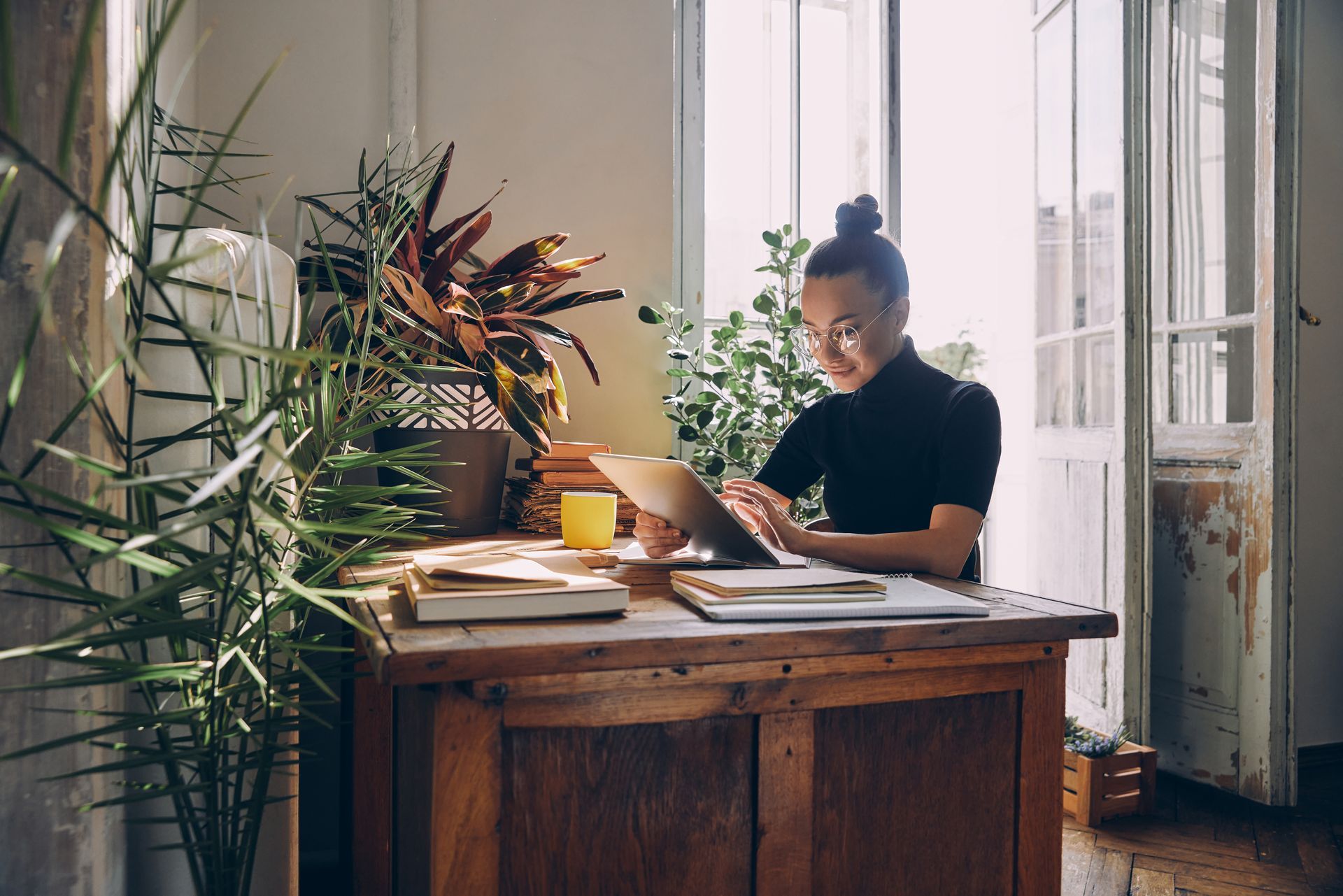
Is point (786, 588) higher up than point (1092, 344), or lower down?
lower down

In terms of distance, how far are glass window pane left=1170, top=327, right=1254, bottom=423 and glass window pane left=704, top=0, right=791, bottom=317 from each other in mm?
1485

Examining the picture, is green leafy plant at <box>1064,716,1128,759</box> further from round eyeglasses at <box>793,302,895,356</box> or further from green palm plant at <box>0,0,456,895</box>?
green palm plant at <box>0,0,456,895</box>

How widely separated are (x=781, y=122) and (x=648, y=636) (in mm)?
2605

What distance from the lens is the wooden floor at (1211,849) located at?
82.6 inches

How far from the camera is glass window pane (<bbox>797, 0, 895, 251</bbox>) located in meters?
3.15

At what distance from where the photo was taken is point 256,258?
3.99ft

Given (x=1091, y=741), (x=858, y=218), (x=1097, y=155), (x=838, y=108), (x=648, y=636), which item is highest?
(x=838, y=108)

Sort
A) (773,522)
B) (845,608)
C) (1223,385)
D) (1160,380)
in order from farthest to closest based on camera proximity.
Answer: (1160,380) < (1223,385) < (773,522) < (845,608)

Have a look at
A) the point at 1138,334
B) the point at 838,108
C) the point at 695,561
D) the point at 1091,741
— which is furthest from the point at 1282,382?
the point at 695,561

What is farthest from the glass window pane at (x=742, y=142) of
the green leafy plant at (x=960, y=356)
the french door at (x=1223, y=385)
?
the green leafy plant at (x=960, y=356)

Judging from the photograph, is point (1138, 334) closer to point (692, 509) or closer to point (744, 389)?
point (744, 389)

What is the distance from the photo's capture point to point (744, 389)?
2.52m

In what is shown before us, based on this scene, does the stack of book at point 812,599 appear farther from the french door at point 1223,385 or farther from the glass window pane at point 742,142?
the french door at point 1223,385

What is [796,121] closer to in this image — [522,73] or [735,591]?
[522,73]
